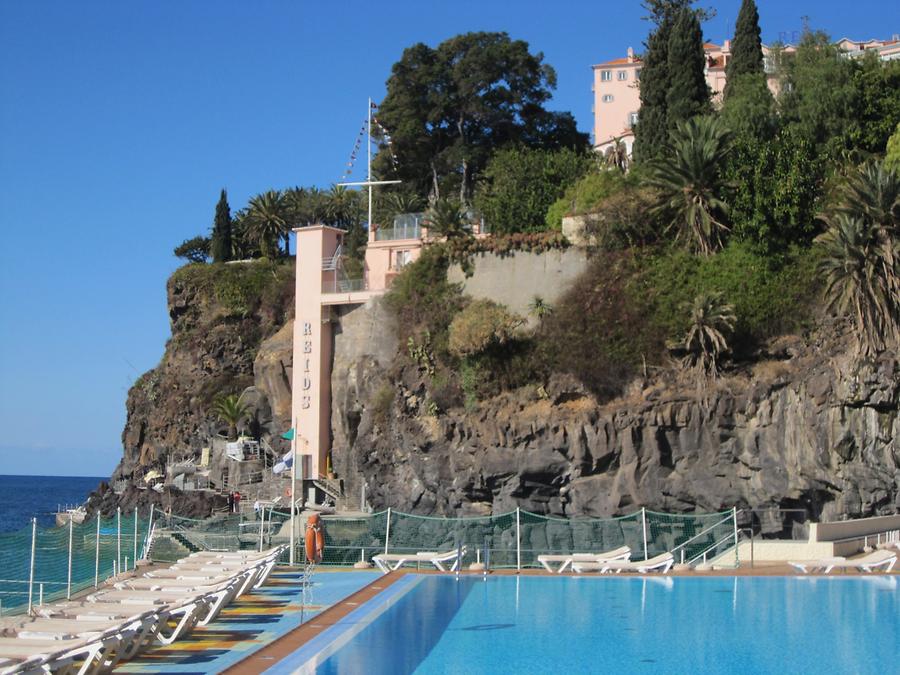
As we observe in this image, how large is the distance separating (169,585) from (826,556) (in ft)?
48.2

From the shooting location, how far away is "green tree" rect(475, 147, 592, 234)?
43.8 metres

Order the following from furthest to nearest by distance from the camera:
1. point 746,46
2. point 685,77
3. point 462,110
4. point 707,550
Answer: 1. point 462,110
2. point 746,46
3. point 685,77
4. point 707,550

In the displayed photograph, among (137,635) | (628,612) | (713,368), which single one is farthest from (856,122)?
(137,635)

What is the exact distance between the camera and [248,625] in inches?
654

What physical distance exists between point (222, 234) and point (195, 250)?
8.21m

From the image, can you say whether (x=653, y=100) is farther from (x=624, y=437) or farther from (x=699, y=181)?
(x=624, y=437)

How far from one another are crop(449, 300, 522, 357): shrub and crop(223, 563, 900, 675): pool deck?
1474cm

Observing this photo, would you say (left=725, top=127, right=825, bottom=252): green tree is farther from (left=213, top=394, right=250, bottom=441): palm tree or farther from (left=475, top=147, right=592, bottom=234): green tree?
(left=213, top=394, right=250, bottom=441): palm tree

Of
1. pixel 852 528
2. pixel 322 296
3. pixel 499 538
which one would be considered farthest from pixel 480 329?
pixel 852 528

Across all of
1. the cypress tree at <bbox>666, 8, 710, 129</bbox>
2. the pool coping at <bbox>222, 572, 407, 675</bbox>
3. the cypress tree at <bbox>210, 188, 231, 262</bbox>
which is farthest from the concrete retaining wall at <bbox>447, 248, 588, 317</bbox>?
the cypress tree at <bbox>210, 188, 231, 262</bbox>

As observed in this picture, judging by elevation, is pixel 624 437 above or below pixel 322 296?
below

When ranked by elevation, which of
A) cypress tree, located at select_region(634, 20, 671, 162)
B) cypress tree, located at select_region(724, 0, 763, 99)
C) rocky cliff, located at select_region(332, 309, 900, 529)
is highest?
cypress tree, located at select_region(724, 0, 763, 99)

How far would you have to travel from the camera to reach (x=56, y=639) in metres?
12.4

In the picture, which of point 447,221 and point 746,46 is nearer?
point 447,221
